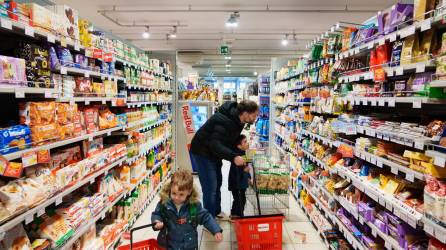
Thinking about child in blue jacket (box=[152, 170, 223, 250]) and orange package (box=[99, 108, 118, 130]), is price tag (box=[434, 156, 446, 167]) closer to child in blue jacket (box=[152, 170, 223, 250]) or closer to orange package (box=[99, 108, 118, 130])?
child in blue jacket (box=[152, 170, 223, 250])

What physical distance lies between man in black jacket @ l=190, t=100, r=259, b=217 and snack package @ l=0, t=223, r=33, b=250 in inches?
87.4

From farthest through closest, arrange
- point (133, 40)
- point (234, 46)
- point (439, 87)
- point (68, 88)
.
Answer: point (234, 46) → point (133, 40) → point (68, 88) → point (439, 87)

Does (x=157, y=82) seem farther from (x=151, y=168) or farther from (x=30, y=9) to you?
(x=30, y=9)

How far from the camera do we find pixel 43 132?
8.11 feet

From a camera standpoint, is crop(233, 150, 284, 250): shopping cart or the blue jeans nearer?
crop(233, 150, 284, 250): shopping cart

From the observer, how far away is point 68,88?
119 inches

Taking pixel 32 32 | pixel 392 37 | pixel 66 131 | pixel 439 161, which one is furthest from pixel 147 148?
pixel 439 161

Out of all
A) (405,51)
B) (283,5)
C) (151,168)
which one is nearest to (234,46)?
(283,5)

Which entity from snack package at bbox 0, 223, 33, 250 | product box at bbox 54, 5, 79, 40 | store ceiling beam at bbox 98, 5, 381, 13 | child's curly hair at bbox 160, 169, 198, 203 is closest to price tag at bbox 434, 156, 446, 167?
child's curly hair at bbox 160, 169, 198, 203

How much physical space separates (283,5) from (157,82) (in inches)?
198

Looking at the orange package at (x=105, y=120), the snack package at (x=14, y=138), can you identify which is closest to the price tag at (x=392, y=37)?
the snack package at (x=14, y=138)

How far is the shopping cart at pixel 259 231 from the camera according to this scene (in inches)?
126

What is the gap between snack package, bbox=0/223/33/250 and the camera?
219cm

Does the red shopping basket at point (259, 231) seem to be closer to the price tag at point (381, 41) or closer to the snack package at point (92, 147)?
the snack package at point (92, 147)
